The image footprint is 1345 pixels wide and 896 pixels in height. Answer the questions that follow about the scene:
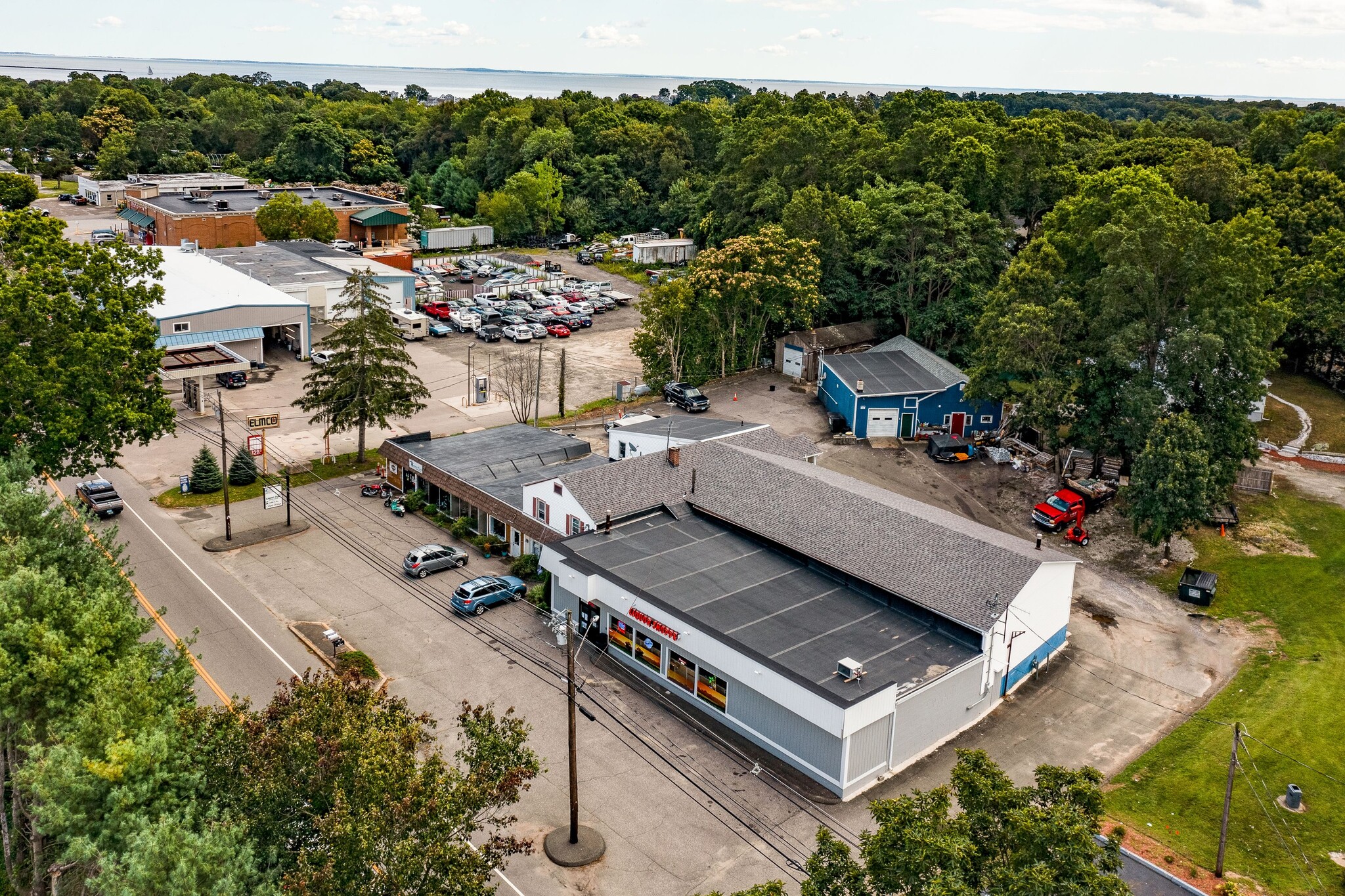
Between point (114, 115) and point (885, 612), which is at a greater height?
point (114, 115)

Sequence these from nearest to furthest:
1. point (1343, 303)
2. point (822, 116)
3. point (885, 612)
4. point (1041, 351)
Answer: point (885, 612)
point (1041, 351)
point (1343, 303)
point (822, 116)

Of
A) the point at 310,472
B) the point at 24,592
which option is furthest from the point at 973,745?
the point at 310,472

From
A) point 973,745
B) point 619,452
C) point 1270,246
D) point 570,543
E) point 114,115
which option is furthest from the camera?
point 114,115

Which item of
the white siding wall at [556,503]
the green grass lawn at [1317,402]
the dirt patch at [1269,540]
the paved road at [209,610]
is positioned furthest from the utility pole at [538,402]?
the green grass lawn at [1317,402]

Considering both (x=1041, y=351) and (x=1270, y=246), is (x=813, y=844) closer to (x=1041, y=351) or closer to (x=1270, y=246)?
(x=1041, y=351)

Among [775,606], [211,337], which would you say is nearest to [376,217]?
[211,337]
